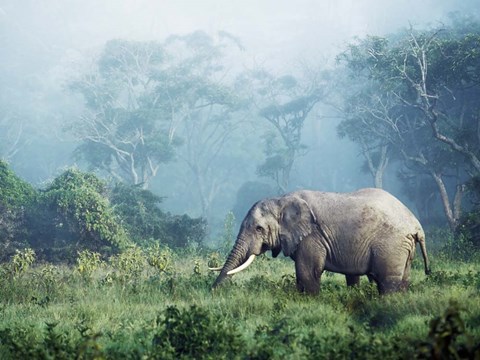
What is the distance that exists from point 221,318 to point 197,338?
2.83 ft

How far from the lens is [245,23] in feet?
417

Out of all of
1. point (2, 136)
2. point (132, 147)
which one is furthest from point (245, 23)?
point (132, 147)

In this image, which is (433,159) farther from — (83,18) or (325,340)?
(83,18)

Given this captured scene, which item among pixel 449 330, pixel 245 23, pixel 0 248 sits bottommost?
pixel 0 248

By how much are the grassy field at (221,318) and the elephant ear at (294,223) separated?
2.55ft

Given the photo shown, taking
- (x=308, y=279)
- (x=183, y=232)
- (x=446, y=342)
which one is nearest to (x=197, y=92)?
(x=183, y=232)

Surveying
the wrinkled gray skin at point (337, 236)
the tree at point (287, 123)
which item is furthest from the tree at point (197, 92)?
the wrinkled gray skin at point (337, 236)

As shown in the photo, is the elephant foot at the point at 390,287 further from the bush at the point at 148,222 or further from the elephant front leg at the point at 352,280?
the bush at the point at 148,222

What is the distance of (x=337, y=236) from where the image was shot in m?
8.61

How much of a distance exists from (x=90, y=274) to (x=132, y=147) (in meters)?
27.1

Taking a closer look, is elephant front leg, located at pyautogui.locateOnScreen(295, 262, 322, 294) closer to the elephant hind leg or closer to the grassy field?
the grassy field

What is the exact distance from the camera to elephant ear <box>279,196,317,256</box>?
876cm

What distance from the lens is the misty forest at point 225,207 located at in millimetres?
5973

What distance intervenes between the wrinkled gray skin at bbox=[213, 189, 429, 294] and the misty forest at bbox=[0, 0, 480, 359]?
0.47m
